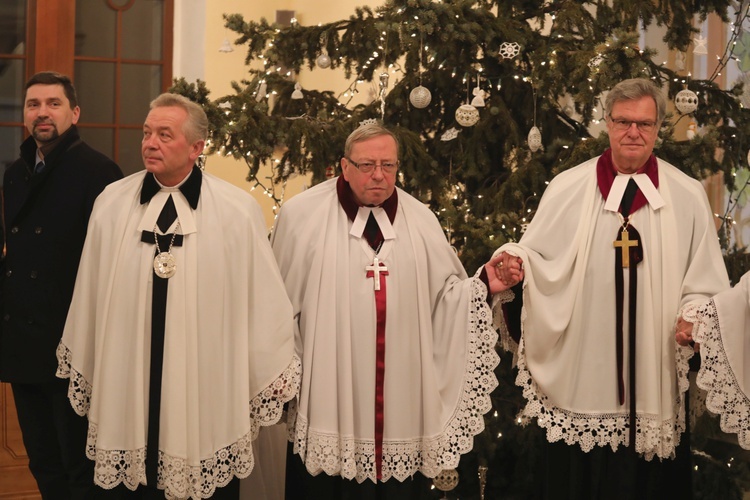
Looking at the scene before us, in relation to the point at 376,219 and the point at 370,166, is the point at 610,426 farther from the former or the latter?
the point at 370,166

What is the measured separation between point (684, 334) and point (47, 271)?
2680 mm

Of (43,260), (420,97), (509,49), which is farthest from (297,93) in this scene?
(43,260)

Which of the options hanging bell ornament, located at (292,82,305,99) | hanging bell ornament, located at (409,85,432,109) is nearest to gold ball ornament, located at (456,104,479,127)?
hanging bell ornament, located at (409,85,432,109)

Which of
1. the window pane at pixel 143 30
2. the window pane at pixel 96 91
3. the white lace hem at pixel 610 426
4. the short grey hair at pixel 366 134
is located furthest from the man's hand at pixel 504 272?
the window pane at pixel 143 30

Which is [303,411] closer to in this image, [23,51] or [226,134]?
[226,134]

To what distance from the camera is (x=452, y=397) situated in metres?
4.59

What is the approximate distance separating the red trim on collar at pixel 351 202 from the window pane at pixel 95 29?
13.9 feet

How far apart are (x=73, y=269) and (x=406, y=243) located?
1437 mm

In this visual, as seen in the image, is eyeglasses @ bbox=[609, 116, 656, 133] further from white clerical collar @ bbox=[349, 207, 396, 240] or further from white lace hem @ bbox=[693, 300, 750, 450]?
white clerical collar @ bbox=[349, 207, 396, 240]

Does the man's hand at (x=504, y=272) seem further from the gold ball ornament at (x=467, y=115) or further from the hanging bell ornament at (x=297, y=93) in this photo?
the hanging bell ornament at (x=297, y=93)

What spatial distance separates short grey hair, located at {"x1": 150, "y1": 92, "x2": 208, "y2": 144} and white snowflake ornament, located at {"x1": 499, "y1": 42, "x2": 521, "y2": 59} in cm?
199

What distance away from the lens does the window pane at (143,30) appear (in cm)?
826

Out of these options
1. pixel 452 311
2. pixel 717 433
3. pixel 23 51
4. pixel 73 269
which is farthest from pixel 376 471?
pixel 23 51

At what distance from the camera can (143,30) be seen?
8312 mm
